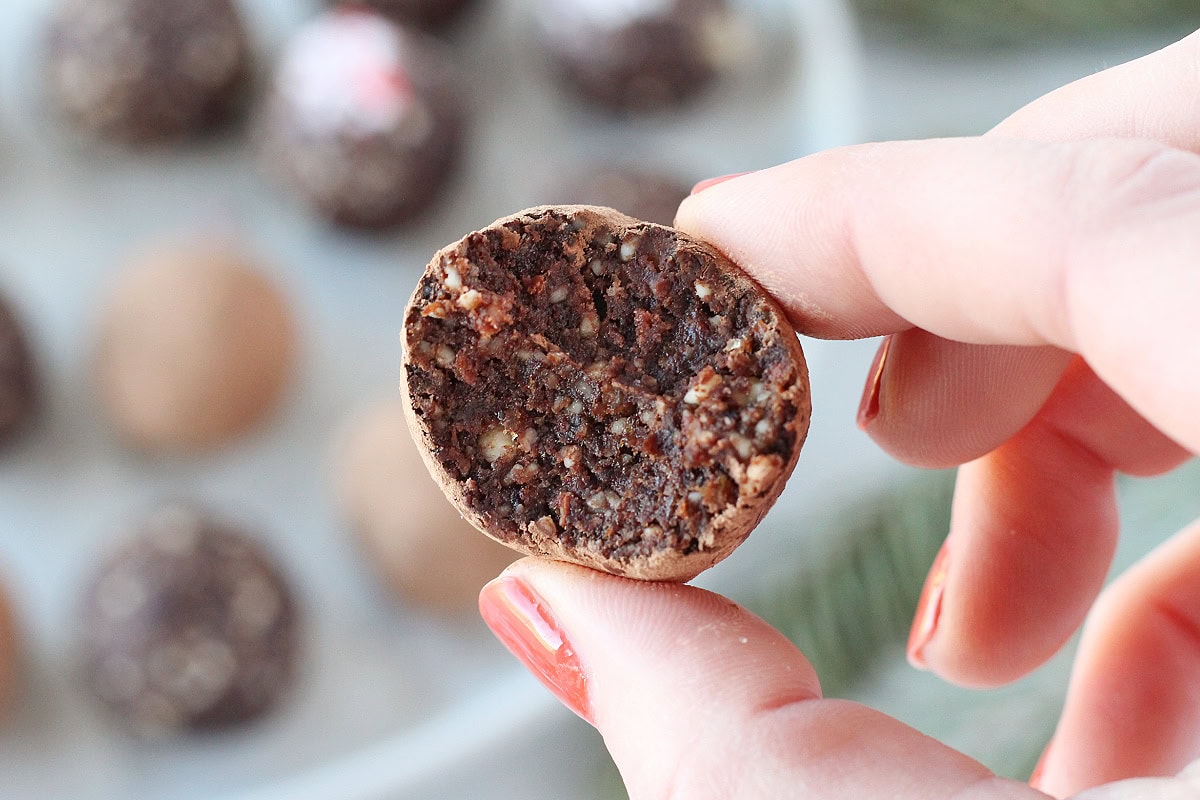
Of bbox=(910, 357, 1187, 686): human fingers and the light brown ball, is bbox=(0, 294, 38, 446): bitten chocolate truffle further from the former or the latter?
bbox=(910, 357, 1187, 686): human fingers

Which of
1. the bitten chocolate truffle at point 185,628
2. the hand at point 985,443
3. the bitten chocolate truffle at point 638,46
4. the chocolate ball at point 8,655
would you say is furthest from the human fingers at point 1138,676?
the chocolate ball at point 8,655

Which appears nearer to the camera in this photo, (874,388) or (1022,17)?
(874,388)

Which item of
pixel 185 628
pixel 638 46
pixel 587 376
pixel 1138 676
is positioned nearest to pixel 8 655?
pixel 185 628

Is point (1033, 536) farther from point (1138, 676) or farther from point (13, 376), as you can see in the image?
point (13, 376)

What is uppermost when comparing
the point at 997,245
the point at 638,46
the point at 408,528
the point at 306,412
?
the point at 638,46

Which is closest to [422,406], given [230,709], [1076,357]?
[1076,357]

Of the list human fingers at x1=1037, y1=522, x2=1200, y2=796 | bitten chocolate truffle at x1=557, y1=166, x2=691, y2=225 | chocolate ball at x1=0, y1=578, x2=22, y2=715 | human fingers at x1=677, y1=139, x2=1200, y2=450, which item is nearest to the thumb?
human fingers at x1=677, y1=139, x2=1200, y2=450

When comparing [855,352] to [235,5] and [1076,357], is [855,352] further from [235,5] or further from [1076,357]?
[235,5]
